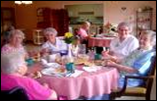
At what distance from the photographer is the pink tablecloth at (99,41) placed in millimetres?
4316

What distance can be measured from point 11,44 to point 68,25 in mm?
4692

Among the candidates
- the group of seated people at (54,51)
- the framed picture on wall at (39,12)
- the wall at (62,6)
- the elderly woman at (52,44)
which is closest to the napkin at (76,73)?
the group of seated people at (54,51)

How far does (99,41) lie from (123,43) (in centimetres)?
193

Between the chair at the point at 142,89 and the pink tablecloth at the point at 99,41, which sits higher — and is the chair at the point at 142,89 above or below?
below

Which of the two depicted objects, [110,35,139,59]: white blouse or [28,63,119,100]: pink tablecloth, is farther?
[110,35,139,59]: white blouse

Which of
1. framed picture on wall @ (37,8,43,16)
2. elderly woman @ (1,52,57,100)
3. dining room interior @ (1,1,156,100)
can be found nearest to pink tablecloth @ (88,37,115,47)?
dining room interior @ (1,1,156,100)

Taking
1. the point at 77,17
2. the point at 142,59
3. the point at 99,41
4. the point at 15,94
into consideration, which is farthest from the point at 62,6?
the point at 15,94

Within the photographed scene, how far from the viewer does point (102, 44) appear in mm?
4355

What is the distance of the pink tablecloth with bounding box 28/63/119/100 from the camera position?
1645 mm

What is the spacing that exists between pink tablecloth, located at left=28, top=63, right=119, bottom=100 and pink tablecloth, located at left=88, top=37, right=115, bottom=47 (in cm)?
248

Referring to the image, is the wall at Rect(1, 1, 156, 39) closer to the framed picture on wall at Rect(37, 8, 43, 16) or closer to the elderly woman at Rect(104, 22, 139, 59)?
the framed picture on wall at Rect(37, 8, 43, 16)

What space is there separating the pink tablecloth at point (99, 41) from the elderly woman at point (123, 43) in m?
1.71

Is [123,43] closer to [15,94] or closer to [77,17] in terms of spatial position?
[15,94]

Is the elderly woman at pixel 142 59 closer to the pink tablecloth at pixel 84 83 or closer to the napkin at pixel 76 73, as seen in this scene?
the pink tablecloth at pixel 84 83
